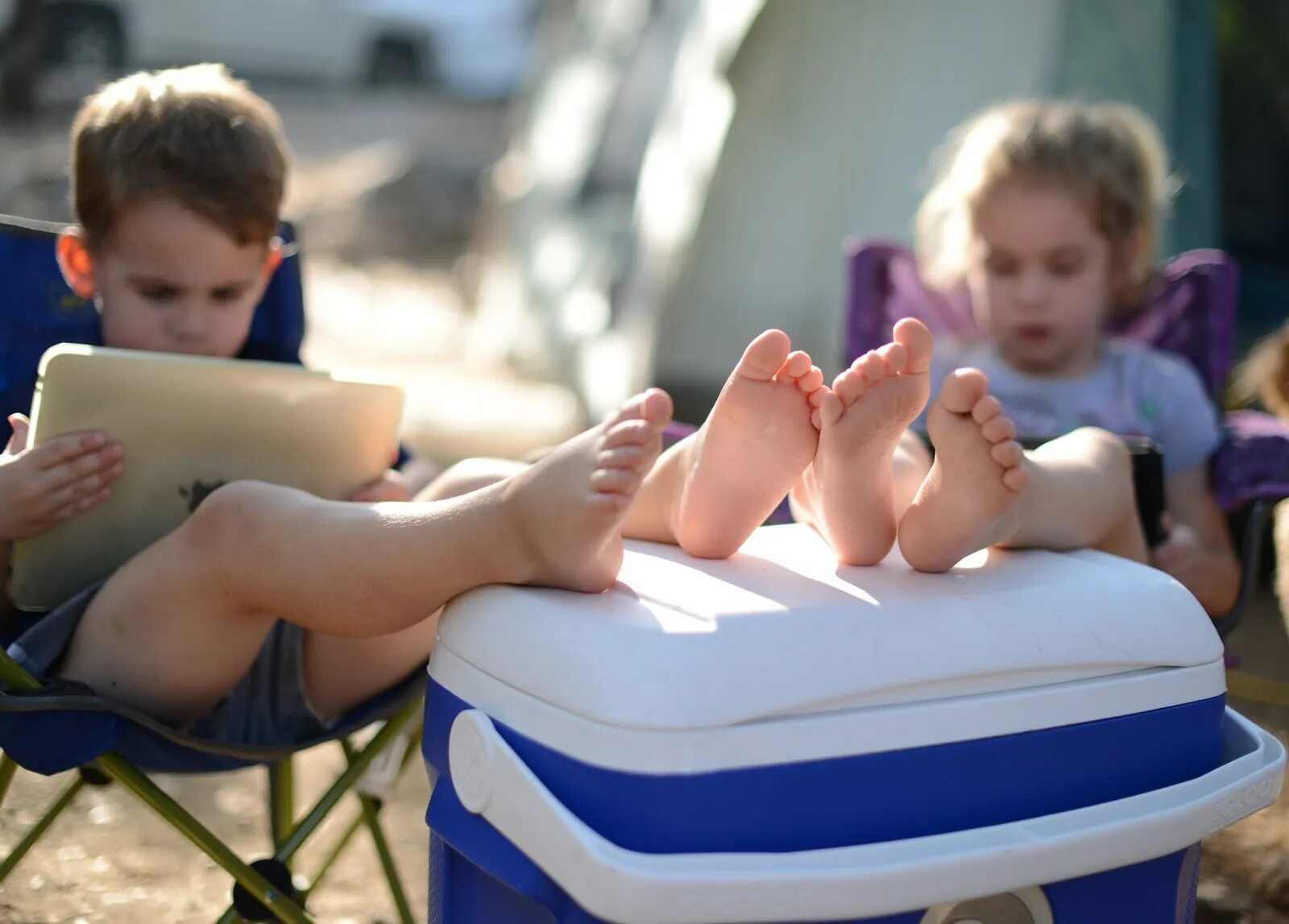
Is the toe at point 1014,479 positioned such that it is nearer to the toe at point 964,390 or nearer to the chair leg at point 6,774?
the toe at point 964,390

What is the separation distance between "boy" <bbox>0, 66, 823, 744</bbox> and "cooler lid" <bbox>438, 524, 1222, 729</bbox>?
0.18 feet

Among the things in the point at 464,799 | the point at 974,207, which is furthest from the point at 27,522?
the point at 974,207

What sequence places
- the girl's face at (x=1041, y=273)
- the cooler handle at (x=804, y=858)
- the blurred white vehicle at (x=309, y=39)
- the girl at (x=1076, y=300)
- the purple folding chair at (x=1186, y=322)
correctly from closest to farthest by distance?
the cooler handle at (x=804, y=858), the girl at (x=1076, y=300), the purple folding chair at (x=1186, y=322), the girl's face at (x=1041, y=273), the blurred white vehicle at (x=309, y=39)

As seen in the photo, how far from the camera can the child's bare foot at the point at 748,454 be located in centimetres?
131

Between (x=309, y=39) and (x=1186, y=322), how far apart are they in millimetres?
11077

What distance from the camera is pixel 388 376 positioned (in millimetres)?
2215

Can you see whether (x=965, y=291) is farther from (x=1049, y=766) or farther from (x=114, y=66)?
(x=114, y=66)

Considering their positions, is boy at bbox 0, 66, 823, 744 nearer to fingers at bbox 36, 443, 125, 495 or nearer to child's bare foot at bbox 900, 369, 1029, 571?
fingers at bbox 36, 443, 125, 495

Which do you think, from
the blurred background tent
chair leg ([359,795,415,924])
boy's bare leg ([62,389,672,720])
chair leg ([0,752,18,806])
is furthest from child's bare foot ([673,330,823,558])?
the blurred background tent

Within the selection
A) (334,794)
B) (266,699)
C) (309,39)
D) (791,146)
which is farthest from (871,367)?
(309,39)

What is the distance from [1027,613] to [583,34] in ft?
16.9

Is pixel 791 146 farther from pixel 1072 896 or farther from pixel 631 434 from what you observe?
pixel 1072 896

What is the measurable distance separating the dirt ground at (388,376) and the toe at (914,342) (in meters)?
1.17

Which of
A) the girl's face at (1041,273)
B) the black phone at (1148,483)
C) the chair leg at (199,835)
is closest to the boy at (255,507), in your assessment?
the chair leg at (199,835)
